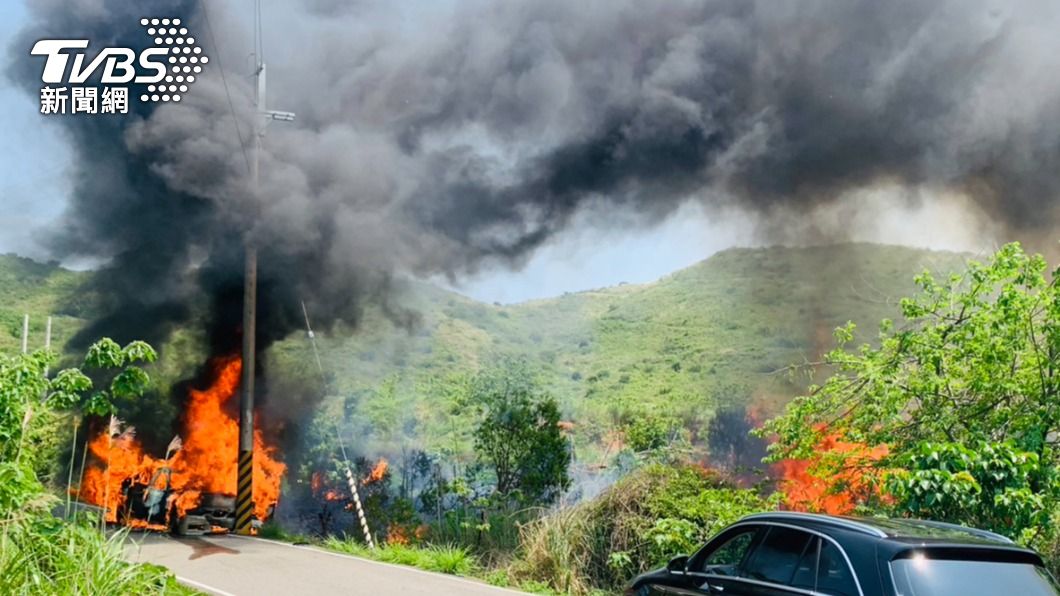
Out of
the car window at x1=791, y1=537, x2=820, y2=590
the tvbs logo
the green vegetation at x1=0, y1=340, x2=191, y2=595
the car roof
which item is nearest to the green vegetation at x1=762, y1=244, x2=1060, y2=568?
the car roof

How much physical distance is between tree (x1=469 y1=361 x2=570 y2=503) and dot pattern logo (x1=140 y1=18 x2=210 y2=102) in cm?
1455

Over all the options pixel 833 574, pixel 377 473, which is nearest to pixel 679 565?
pixel 833 574

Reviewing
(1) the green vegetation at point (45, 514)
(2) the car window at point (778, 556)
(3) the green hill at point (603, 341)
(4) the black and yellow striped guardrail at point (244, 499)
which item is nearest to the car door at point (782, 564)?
(2) the car window at point (778, 556)

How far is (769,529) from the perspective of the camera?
680cm

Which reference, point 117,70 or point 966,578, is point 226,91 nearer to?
point 117,70

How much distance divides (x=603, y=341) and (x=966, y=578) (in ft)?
140

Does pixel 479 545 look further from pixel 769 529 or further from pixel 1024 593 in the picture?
pixel 1024 593

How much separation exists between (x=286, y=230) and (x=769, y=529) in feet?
80.5

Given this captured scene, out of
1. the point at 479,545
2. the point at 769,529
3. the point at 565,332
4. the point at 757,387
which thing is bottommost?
the point at 479,545

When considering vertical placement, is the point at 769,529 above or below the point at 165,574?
→ above

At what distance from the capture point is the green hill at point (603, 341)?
34.2 meters

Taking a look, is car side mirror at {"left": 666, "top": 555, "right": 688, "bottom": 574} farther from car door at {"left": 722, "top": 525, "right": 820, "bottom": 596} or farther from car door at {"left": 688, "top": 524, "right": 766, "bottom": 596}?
car door at {"left": 722, "top": 525, "right": 820, "bottom": 596}

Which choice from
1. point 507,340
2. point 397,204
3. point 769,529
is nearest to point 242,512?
point 397,204

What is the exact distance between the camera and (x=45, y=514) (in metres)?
9.13
